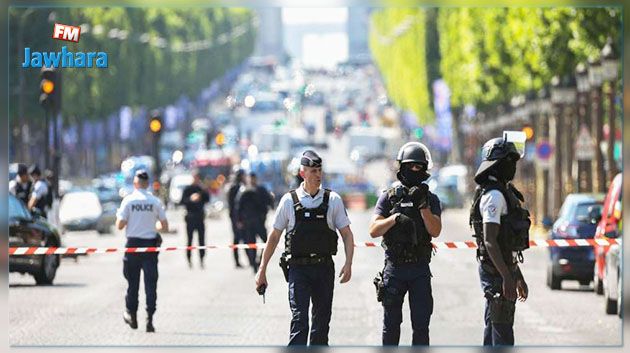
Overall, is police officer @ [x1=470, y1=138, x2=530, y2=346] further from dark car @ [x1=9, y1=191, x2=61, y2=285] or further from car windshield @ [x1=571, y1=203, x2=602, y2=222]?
dark car @ [x1=9, y1=191, x2=61, y2=285]

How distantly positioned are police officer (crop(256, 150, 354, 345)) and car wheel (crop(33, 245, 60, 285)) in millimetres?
14820

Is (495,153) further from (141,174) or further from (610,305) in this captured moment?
(610,305)

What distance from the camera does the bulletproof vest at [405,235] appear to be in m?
15.5

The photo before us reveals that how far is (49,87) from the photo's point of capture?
29.5m

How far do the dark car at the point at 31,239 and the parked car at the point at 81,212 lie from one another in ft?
81.6

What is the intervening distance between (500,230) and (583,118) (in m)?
40.3

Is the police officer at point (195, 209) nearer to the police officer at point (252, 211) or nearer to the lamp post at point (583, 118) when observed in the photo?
the police officer at point (252, 211)

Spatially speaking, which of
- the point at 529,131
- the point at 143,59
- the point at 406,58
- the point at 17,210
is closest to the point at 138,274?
the point at 17,210

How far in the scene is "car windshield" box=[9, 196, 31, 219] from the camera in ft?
97.2

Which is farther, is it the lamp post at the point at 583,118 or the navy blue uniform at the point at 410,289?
the lamp post at the point at 583,118

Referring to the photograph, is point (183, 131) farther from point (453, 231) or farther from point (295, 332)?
point (295, 332)

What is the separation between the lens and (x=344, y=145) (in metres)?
126

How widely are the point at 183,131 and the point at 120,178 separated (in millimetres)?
45406

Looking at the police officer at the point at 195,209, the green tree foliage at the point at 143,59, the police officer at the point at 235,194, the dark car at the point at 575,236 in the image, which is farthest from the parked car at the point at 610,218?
the police officer at the point at 195,209
